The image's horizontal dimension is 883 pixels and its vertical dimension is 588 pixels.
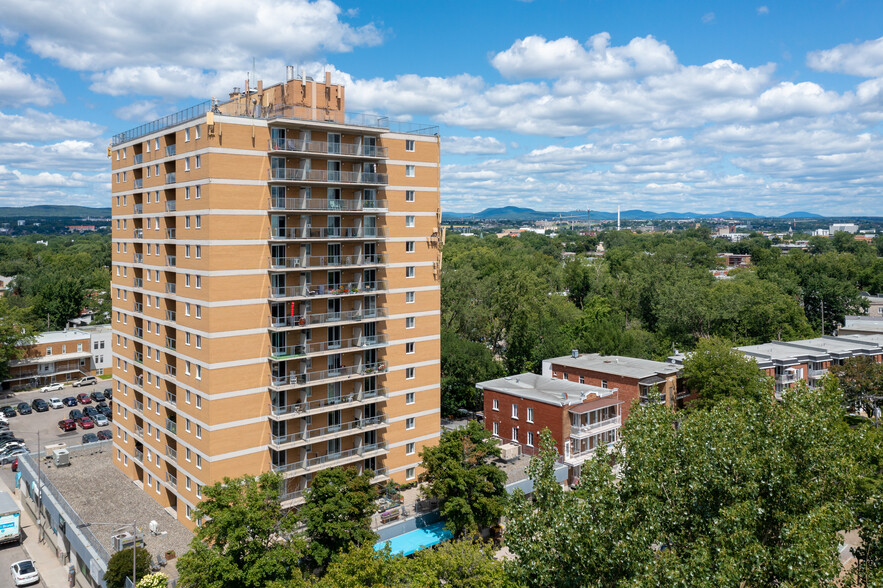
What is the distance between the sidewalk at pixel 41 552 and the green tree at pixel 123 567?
Answer: 26.4 ft

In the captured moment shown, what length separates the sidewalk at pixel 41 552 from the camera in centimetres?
4022

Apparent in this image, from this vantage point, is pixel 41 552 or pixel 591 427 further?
pixel 591 427

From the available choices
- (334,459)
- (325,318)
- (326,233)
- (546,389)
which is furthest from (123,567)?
(546,389)

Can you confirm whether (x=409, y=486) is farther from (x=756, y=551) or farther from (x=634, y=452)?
(x=756, y=551)

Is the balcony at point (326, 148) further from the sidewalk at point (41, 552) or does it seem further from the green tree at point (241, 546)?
the sidewalk at point (41, 552)

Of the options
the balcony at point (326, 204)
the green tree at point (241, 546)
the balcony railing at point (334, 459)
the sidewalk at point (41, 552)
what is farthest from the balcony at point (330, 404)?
the sidewalk at point (41, 552)

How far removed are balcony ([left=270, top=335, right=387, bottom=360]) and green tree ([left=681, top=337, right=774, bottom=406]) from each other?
3505 cm

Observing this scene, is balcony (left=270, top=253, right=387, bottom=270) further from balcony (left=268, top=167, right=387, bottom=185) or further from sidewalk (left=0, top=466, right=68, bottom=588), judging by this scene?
sidewalk (left=0, top=466, right=68, bottom=588)

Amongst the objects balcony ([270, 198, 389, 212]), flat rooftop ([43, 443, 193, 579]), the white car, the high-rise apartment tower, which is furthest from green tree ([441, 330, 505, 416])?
the white car

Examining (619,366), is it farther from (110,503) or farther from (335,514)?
(110,503)

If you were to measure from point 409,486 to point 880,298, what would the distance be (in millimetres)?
129452

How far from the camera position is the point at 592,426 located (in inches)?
2106

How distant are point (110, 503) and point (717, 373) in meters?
54.9

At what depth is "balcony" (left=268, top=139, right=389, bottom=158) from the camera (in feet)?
130
